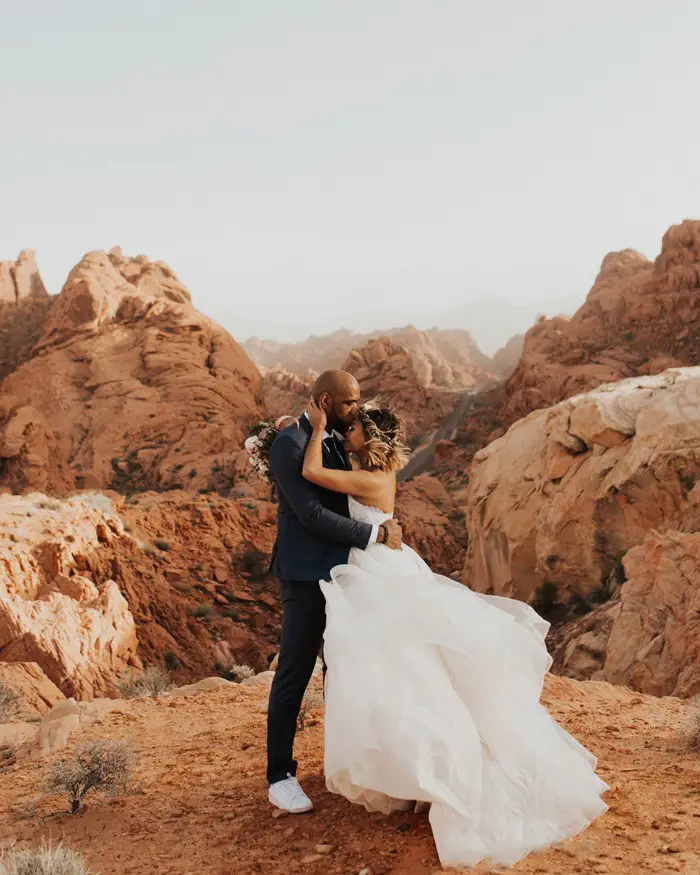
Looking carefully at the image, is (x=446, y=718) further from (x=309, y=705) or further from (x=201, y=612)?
(x=201, y=612)

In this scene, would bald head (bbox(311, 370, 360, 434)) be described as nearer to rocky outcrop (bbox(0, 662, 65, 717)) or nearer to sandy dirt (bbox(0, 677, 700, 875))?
sandy dirt (bbox(0, 677, 700, 875))

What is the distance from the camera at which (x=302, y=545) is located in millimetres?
3779

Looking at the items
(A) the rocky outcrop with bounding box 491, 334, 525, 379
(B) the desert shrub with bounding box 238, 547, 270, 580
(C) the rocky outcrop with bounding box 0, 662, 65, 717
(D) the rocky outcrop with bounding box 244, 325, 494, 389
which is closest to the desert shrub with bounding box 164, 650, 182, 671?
(C) the rocky outcrop with bounding box 0, 662, 65, 717

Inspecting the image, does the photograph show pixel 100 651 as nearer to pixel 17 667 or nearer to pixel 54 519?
pixel 17 667

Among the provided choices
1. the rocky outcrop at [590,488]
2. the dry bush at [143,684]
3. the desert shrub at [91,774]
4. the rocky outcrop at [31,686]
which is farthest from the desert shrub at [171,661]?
the desert shrub at [91,774]

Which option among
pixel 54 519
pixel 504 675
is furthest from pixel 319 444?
pixel 54 519

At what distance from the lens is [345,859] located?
10.9 feet

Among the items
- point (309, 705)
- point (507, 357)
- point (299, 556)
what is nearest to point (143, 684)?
point (309, 705)

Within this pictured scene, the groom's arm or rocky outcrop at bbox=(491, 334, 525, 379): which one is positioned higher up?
the groom's arm

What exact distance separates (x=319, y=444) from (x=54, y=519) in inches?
451

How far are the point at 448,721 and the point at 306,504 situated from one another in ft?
3.76

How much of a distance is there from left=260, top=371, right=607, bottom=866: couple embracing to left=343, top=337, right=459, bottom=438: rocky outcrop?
146 feet

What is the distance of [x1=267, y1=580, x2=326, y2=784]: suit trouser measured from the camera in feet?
12.5

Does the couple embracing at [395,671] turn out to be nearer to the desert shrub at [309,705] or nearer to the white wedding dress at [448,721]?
the white wedding dress at [448,721]
